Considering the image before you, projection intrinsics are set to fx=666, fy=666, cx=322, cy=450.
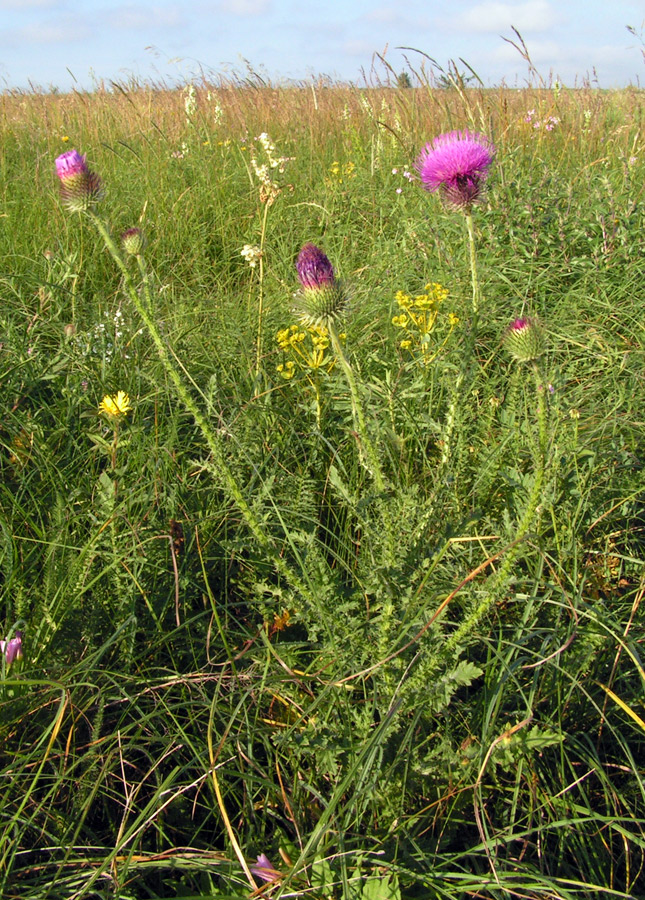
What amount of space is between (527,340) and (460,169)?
86cm

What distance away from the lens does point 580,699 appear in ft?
4.25

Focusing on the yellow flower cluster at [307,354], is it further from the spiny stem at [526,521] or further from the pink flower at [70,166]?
the spiny stem at [526,521]

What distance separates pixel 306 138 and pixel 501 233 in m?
2.69

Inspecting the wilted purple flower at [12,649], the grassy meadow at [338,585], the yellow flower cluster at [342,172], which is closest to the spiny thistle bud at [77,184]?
the grassy meadow at [338,585]

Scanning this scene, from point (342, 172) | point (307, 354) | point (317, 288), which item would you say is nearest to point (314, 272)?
point (317, 288)

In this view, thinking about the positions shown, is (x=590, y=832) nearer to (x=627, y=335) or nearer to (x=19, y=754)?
(x=19, y=754)

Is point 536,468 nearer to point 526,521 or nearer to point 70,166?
point 526,521

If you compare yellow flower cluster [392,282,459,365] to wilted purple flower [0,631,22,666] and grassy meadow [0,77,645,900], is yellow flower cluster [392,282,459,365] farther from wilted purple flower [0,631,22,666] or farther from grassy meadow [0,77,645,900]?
wilted purple flower [0,631,22,666]

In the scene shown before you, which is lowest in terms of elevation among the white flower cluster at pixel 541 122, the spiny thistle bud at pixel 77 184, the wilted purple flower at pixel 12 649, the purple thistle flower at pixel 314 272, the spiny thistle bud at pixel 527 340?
the wilted purple flower at pixel 12 649

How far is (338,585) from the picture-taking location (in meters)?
1.46

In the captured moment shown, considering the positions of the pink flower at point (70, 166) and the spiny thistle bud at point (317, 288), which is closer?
the spiny thistle bud at point (317, 288)

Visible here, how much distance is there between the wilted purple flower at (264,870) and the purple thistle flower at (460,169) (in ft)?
5.03

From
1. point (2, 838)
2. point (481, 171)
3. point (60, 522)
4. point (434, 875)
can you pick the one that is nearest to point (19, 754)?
point (2, 838)

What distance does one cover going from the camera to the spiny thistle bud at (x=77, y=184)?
1.40 metres
